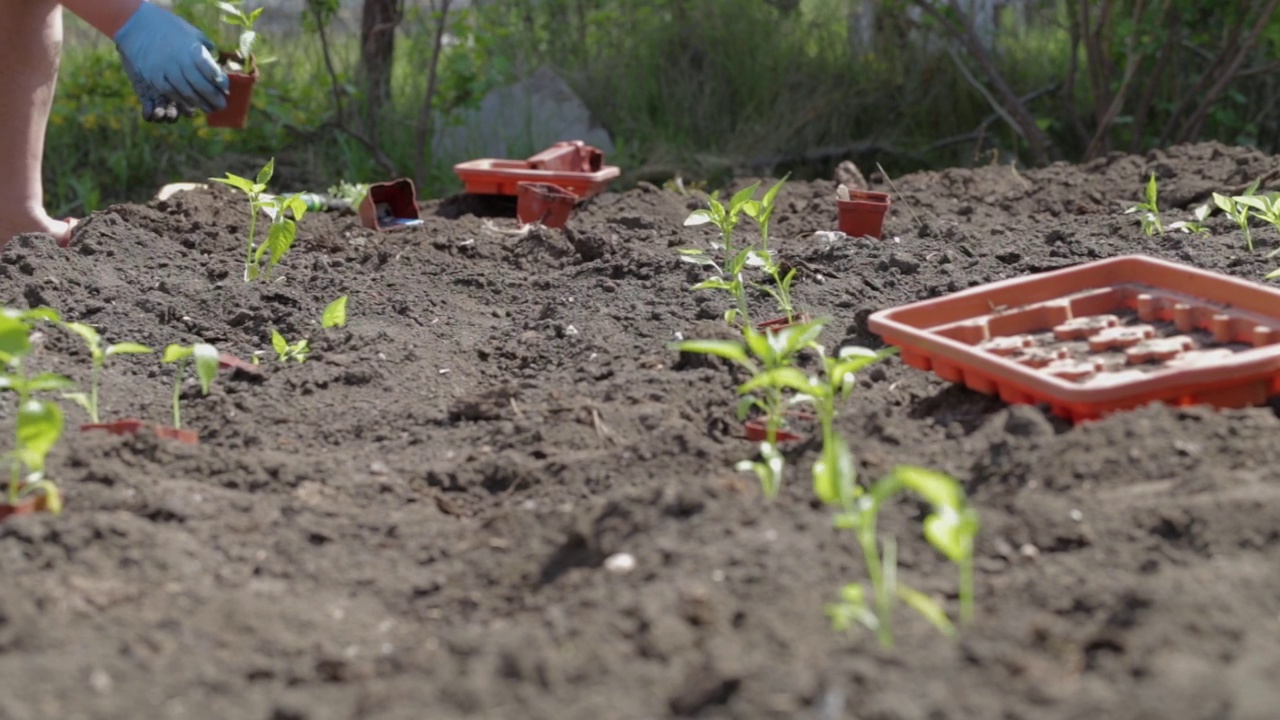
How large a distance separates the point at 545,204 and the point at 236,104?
921 millimetres

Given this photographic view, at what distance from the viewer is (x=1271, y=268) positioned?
3273 mm

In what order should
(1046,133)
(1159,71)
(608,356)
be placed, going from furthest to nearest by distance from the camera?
(1046,133), (1159,71), (608,356)

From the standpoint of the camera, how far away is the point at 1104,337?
8.45ft

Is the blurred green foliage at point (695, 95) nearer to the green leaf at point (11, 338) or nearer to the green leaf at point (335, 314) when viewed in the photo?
the green leaf at point (335, 314)

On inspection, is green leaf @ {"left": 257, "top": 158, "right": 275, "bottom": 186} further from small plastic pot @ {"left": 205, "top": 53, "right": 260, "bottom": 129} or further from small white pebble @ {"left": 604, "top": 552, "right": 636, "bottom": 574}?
small white pebble @ {"left": 604, "top": 552, "right": 636, "bottom": 574}

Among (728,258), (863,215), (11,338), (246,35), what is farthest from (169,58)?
(11,338)

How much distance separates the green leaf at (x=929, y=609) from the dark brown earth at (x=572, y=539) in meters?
0.02

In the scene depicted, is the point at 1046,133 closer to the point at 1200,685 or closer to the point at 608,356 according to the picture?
the point at 608,356

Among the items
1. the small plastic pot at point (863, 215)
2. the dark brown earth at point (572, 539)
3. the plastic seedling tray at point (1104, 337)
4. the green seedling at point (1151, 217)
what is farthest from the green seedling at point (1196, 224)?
the plastic seedling tray at point (1104, 337)

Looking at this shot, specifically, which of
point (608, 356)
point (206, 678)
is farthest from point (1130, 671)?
point (608, 356)

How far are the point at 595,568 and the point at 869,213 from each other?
222 centimetres

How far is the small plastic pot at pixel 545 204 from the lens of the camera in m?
4.30

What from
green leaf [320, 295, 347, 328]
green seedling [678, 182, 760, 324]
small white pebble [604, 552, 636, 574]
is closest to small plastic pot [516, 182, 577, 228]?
green seedling [678, 182, 760, 324]

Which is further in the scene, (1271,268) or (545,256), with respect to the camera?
(545,256)
